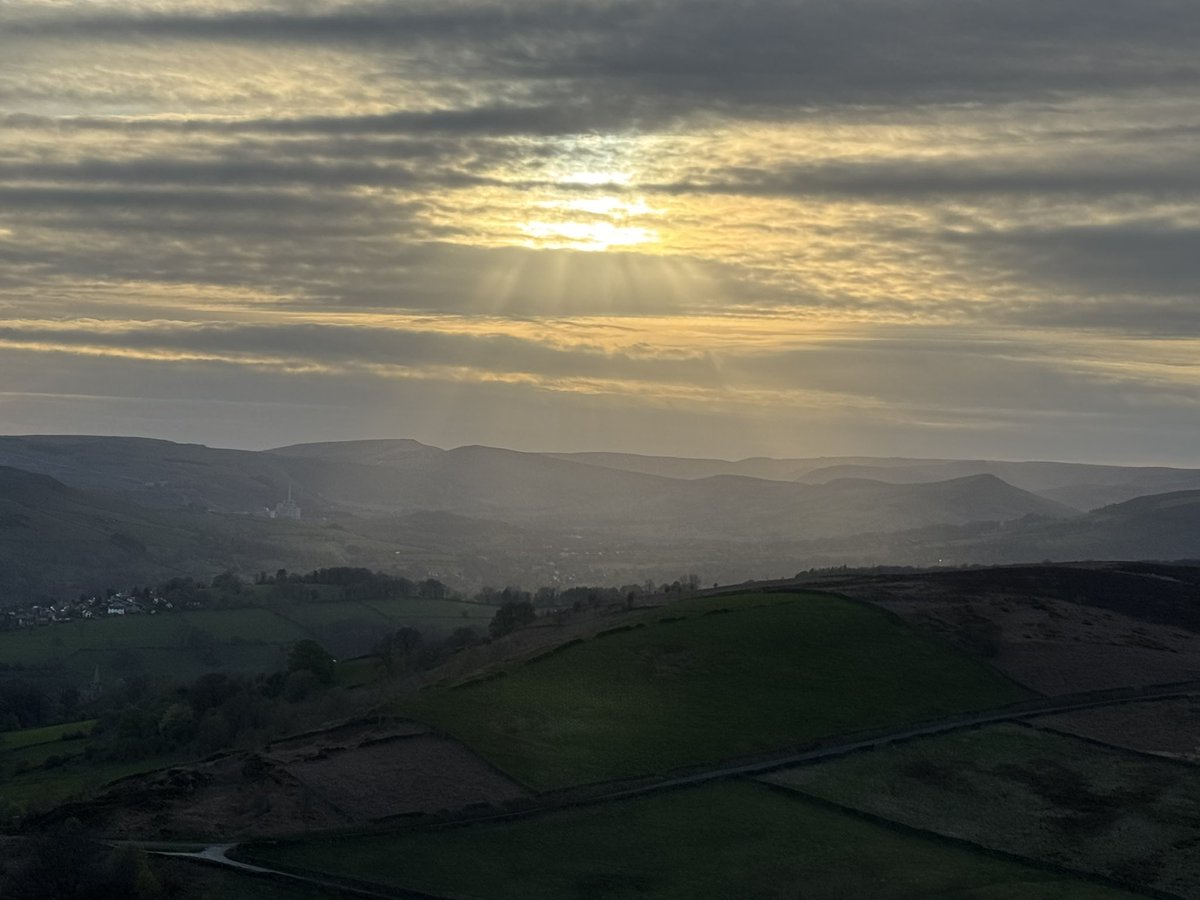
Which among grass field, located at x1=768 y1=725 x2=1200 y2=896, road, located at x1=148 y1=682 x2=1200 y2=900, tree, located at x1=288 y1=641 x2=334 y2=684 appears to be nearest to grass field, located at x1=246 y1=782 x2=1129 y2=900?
road, located at x1=148 y1=682 x2=1200 y2=900

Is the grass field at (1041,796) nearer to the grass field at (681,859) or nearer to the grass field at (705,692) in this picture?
the grass field at (681,859)

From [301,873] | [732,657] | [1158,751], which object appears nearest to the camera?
[301,873]

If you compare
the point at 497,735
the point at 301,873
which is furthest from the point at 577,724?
the point at 301,873

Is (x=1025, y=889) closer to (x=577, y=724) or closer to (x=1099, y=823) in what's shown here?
(x=1099, y=823)

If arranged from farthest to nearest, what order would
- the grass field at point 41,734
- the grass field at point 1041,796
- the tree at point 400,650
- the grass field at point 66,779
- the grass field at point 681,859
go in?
the tree at point 400,650 < the grass field at point 41,734 < the grass field at point 66,779 < the grass field at point 1041,796 < the grass field at point 681,859

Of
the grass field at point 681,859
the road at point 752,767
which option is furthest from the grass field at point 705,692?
the grass field at point 681,859

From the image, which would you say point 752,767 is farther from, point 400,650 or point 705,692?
point 400,650
